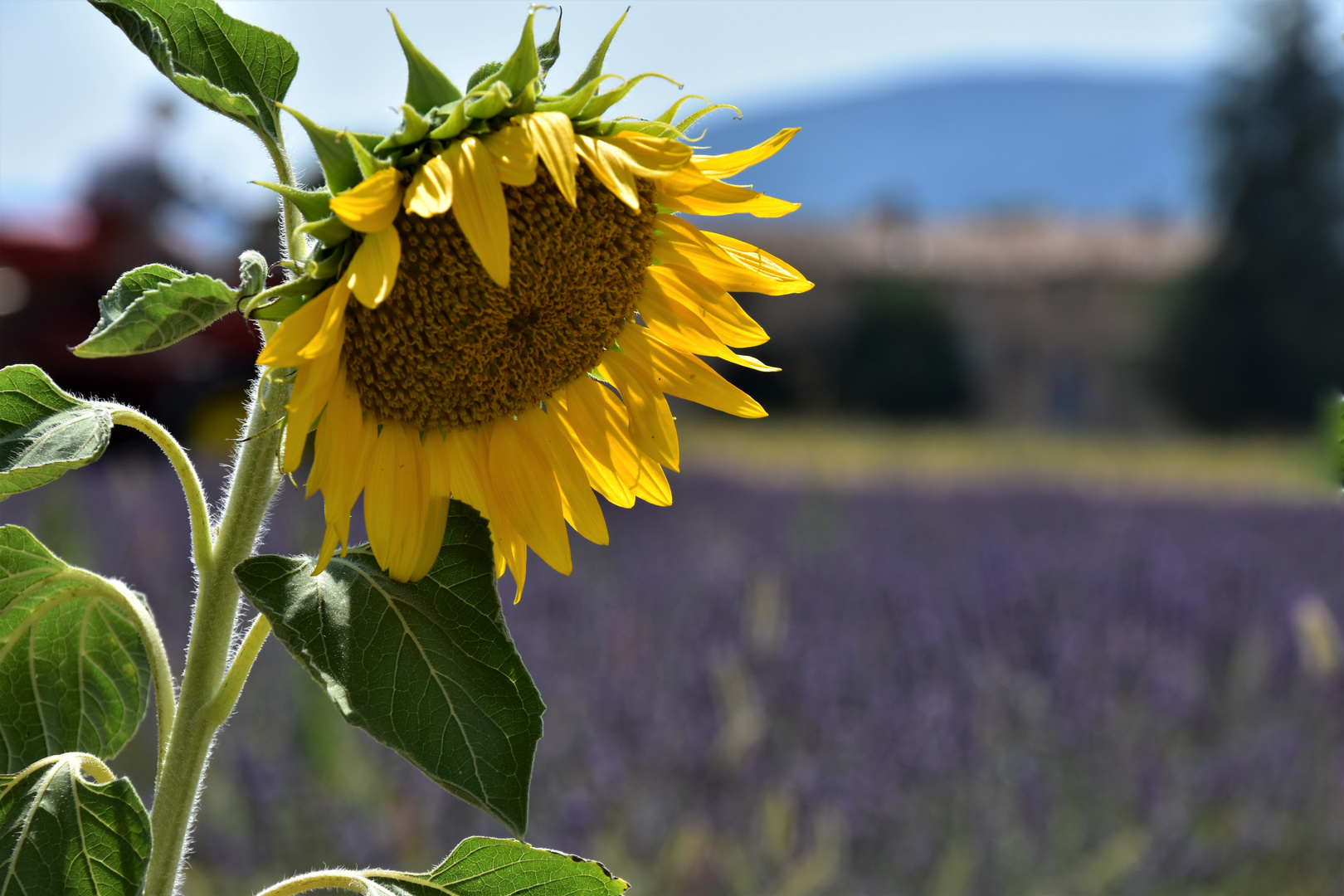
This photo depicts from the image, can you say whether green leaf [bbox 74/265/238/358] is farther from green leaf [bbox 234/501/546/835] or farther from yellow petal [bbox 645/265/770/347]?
yellow petal [bbox 645/265/770/347]

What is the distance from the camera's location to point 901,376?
77.2 feet

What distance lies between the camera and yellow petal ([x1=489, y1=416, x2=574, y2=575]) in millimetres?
763

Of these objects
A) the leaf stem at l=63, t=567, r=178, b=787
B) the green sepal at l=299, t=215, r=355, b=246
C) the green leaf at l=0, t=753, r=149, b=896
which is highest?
the green sepal at l=299, t=215, r=355, b=246

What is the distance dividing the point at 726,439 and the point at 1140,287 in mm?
11519

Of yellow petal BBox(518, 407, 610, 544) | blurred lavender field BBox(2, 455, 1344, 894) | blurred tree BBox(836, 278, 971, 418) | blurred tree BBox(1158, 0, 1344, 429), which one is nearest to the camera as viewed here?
yellow petal BBox(518, 407, 610, 544)

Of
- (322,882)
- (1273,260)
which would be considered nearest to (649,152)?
(322,882)

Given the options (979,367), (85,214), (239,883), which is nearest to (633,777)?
(239,883)

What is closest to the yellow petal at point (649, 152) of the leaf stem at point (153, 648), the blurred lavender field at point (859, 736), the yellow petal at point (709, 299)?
the yellow petal at point (709, 299)

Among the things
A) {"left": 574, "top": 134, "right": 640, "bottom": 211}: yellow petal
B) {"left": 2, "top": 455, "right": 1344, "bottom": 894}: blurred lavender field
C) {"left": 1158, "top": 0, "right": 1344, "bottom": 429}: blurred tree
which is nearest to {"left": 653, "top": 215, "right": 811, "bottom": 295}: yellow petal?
{"left": 574, "top": 134, "right": 640, "bottom": 211}: yellow petal

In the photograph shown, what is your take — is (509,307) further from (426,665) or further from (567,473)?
(426,665)

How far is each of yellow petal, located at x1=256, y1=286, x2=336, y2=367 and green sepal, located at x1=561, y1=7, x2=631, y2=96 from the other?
174 millimetres

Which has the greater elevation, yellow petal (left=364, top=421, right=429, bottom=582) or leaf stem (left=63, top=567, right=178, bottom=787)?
yellow petal (left=364, top=421, right=429, bottom=582)

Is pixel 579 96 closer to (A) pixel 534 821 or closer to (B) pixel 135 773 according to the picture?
(A) pixel 534 821

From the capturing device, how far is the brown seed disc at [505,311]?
27.2 inches
